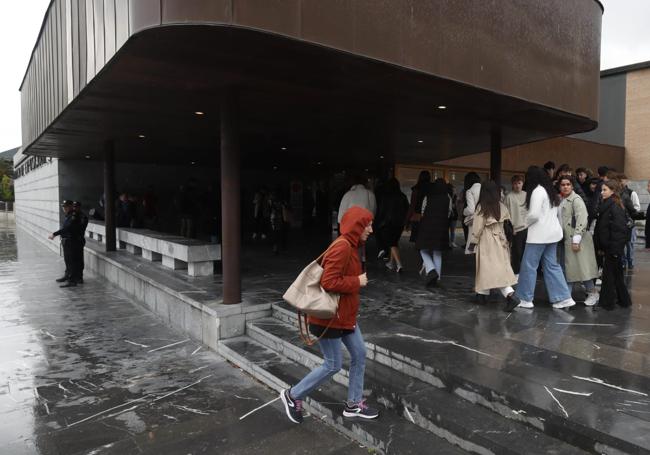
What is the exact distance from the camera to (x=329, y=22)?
4.53 meters

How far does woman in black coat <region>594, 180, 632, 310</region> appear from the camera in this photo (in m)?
5.48

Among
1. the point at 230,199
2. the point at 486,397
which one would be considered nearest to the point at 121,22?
the point at 230,199

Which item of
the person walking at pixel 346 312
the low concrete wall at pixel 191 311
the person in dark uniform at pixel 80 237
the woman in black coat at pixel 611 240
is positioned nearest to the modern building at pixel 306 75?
the low concrete wall at pixel 191 311

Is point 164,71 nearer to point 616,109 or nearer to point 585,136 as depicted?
point 616,109

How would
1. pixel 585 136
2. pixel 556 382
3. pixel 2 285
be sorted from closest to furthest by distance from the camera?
pixel 556 382, pixel 2 285, pixel 585 136

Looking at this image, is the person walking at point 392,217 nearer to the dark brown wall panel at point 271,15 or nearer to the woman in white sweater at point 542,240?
the woman in white sweater at point 542,240

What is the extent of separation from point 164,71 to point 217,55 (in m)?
0.96

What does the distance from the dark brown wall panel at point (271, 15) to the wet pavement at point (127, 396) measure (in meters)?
3.56

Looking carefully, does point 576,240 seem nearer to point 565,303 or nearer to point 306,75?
point 565,303

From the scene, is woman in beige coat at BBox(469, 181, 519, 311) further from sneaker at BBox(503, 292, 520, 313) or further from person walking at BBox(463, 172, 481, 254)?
person walking at BBox(463, 172, 481, 254)

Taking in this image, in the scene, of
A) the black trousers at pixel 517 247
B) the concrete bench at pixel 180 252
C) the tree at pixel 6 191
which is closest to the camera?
the black trousers at pixel 517 247

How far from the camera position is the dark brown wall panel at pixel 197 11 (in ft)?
13.1

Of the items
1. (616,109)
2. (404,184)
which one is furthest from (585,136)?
(404,184)

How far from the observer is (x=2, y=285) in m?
10.8
